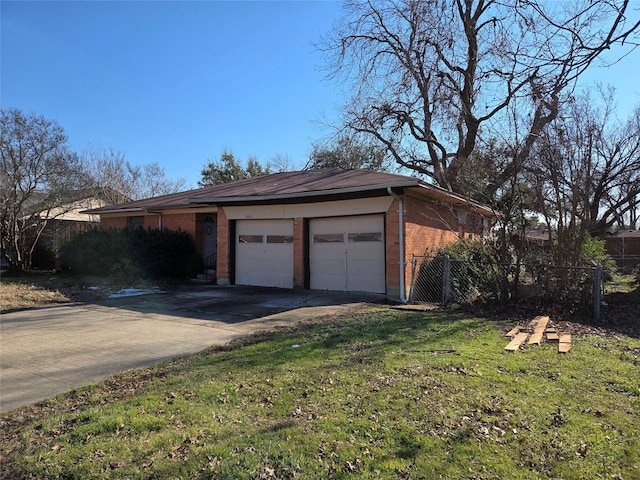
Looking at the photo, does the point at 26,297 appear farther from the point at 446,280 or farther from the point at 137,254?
the point at 446,280

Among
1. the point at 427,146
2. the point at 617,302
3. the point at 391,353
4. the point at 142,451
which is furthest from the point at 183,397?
the point at 427,146

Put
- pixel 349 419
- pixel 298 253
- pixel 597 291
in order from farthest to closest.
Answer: pixel 298 253, pixel 597 291, pixel 349 419

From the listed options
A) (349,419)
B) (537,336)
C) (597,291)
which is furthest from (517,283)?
(349,419)

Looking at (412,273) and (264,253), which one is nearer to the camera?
(412,273)

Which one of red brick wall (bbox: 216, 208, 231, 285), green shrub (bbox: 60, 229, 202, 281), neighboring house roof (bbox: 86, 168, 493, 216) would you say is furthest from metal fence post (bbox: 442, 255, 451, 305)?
green shrub (bbox: 60, 229, 202, 281)

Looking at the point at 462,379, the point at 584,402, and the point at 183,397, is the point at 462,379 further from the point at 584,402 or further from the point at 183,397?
the point at 183,397

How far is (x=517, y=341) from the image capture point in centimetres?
682

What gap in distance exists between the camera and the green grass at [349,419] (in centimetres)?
314

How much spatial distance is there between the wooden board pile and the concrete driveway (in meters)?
4.13

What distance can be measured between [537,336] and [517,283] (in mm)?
2977

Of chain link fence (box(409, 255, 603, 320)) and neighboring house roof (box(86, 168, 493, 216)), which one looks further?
neighboring house roof (box(86, 168, 493, 216))

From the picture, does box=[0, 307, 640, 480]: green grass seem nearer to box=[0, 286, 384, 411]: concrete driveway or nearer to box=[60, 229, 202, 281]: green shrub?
box=[0, 286, 384, 411]: concrete driveway

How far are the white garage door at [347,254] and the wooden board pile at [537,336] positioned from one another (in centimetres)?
506

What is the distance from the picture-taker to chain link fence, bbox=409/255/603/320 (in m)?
9.41
